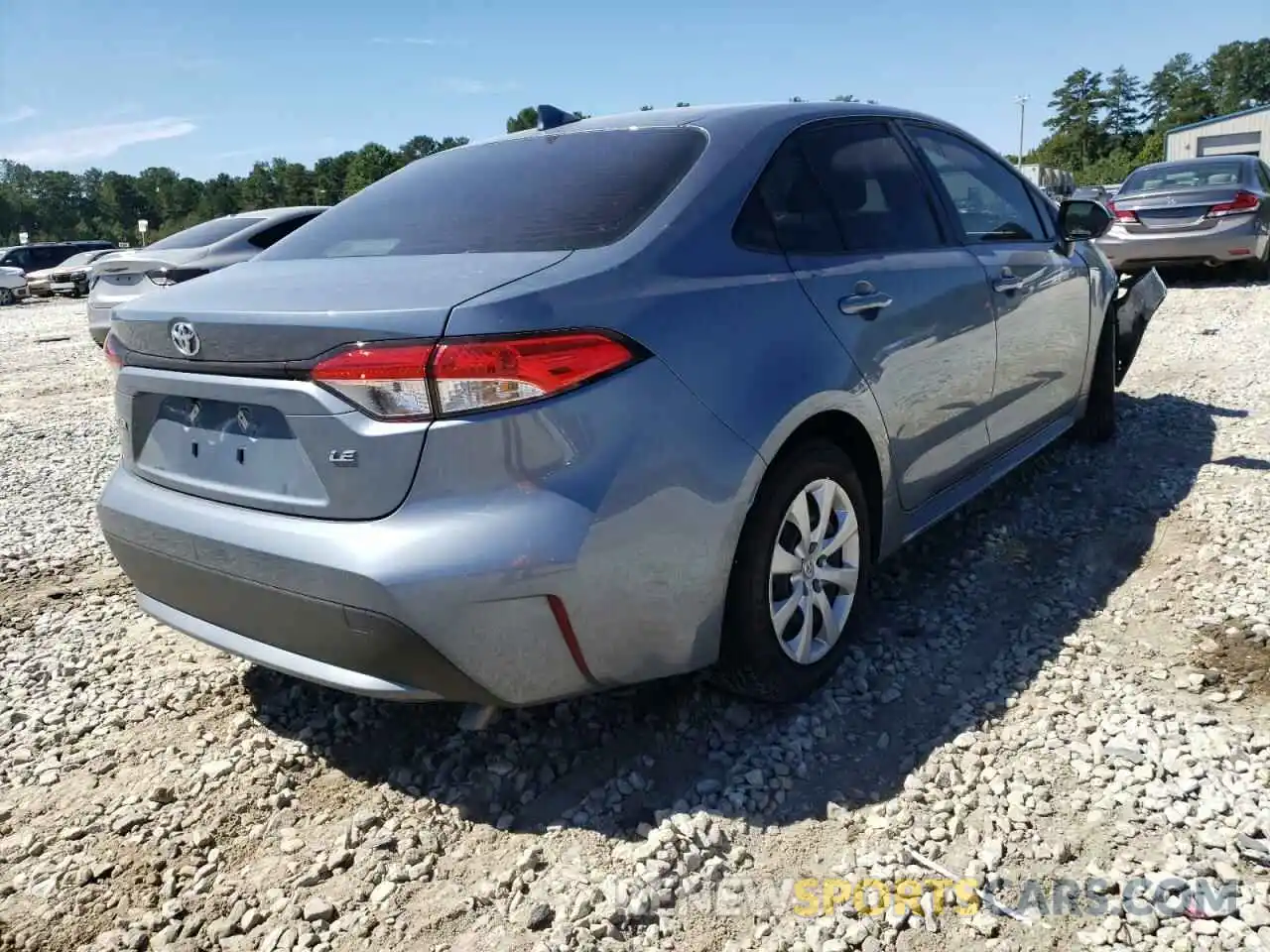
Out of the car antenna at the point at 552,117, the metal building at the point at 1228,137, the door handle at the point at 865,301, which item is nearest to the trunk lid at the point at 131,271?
the car antenna at the point at 552,117

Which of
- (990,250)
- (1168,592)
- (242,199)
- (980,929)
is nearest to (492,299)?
(980,929)

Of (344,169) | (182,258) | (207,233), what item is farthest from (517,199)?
(344,169)

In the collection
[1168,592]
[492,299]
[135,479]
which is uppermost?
[492,299]

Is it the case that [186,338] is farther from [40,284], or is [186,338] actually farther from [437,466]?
[40,284]

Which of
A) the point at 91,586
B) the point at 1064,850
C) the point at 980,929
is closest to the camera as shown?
the point at 980,929

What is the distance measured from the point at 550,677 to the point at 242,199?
102 metres

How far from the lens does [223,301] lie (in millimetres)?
2346

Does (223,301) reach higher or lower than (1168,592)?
higher

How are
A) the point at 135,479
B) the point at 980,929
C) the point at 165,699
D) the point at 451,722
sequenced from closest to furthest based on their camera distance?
1. the point at 980,929
2. the point at 135,479
3. the point at 451,722
4. the point at 165,699

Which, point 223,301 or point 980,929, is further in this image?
point 223,301

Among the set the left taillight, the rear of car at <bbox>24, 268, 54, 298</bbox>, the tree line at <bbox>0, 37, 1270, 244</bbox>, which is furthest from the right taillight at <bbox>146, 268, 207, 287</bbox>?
the tree line at <bbox>0, 37, 1270, 244</bbox>

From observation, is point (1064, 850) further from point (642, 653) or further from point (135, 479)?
point (135, 479)

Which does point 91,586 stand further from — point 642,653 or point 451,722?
point 642,653

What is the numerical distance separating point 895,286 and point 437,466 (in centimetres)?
164
